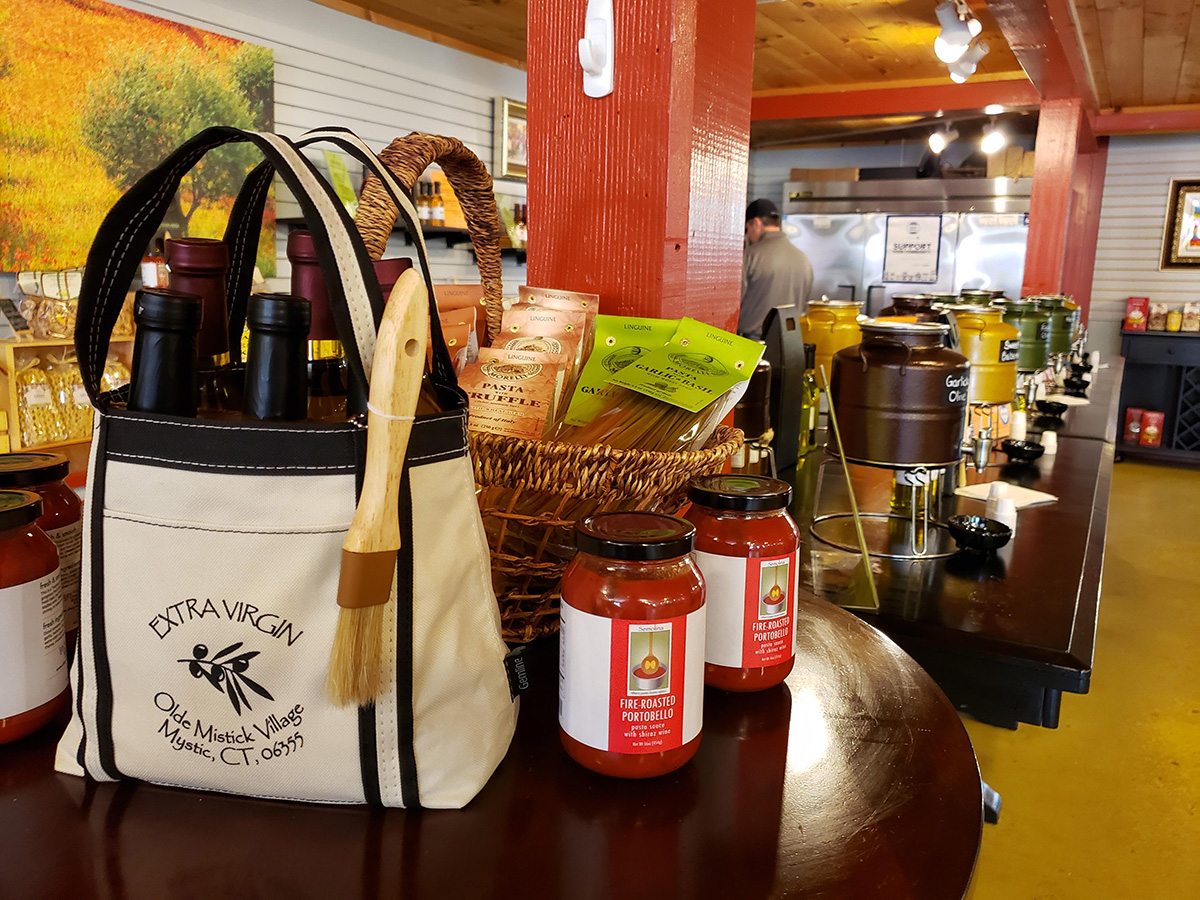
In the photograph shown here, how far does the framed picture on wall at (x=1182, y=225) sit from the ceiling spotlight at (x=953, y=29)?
4.95 m

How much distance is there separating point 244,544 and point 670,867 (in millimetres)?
367

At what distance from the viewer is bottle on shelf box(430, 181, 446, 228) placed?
16.7ft

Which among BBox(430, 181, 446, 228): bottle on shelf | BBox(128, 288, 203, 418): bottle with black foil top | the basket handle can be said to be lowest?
BBox(128, 288, 203, 418): bottle with black foil top

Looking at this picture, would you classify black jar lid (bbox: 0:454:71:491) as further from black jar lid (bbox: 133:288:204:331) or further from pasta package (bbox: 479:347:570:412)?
pasta package (bbox: 479:347:570:412)

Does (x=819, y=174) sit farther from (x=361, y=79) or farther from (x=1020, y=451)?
(x=1020, y=451)

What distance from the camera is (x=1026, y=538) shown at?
1972 mm

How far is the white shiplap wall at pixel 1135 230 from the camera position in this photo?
309 inches

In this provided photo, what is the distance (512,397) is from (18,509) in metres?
0.46

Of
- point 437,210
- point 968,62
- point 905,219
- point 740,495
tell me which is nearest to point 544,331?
point 740,495

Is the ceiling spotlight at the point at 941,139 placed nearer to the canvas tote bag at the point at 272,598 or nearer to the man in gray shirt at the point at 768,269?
the man in gray shirt at the point at 768,269

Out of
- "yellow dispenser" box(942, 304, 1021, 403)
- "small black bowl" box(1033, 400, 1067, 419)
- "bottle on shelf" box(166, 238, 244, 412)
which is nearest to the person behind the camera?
"bottle on shelf" box(166, 238, 244, 412)

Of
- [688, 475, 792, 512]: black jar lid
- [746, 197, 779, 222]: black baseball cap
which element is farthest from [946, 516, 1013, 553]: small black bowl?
[746, 197, 779, 222]: black baseball cap

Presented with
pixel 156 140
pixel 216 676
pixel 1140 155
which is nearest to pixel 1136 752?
pixel 216 676

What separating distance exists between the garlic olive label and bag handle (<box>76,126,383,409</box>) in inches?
56.3
